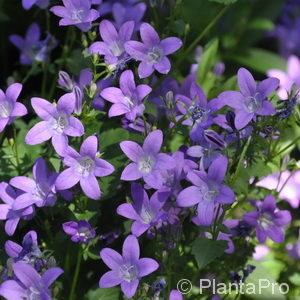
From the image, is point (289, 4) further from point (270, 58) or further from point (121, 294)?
point (121, 294)

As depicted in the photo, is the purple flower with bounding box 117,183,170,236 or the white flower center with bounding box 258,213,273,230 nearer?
the purple flower with bounding box 117,183,170,236

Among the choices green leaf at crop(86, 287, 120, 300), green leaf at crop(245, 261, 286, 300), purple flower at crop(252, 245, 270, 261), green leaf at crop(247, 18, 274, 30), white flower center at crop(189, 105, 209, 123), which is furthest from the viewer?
green leaf at crop(247, 18, 274, 30)

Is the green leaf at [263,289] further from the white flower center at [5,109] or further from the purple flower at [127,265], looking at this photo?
the white flower center at [5,109]

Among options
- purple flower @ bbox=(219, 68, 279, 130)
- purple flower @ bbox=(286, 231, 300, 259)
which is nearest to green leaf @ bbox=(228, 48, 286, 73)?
purple flower @ bbox=(286, 231, 300, 259)

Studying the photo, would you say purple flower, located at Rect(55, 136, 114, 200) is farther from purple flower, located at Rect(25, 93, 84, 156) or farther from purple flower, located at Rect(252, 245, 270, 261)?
purple flower, located at Rect(252, 245, 270, 261)

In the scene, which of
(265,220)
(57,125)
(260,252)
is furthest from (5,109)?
(260,252)

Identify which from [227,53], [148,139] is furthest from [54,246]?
[227,53]

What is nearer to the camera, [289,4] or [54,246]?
[54,246]

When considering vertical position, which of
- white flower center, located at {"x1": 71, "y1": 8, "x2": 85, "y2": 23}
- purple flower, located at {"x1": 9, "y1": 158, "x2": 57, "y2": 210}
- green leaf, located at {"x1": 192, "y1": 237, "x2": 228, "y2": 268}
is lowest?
green leaf, located at {"x1": 192, "y1": 237, "x2": 228, "y2": 268}
